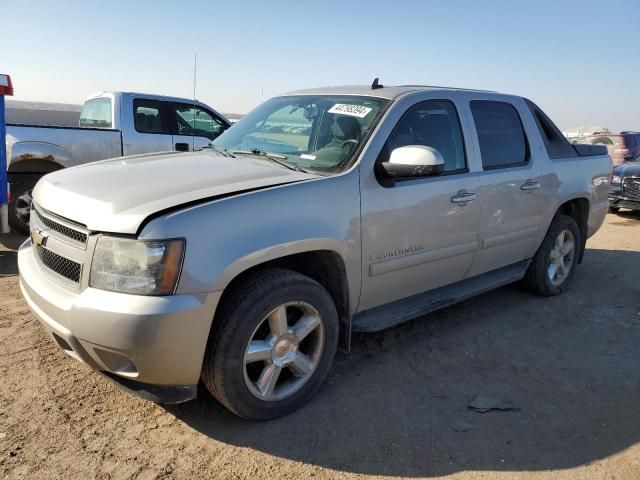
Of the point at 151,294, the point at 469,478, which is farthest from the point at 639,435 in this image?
the point at 151,294

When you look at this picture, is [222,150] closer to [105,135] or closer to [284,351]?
[284,351]

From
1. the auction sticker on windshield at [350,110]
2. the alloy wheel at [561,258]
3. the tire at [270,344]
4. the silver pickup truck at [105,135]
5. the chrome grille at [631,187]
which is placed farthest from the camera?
the chrome grille at [631,187]

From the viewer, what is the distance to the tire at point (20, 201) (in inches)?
254

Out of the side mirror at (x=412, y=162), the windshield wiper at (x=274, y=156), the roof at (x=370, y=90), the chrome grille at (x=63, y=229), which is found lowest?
the chrome grille at (x=63, y=229)

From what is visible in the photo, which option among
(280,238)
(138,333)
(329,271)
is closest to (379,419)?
(329,271)

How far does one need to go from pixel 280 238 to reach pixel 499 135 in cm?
246

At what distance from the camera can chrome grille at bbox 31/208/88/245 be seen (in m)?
2.55

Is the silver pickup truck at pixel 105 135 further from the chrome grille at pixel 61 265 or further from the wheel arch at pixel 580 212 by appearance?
the wheel arch at pixel 580 212

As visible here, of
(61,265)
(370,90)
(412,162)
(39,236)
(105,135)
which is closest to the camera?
(61,265)

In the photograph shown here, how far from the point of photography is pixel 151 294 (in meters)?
2.35

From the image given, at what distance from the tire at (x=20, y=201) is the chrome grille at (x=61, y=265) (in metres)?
4.14

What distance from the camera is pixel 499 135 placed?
14.0ft

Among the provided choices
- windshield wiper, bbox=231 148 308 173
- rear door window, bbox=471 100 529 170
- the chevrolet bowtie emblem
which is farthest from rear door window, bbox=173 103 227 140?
the chevrolet bowtie emblem

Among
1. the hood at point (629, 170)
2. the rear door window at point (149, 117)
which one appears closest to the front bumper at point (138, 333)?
the rear door window at point (149, 117)
